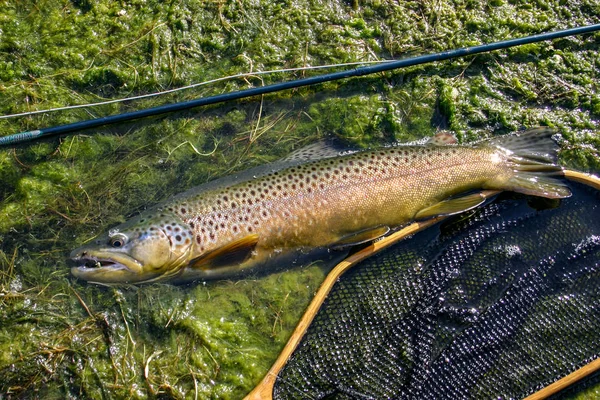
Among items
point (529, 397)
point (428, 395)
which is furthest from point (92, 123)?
point (529, 397)

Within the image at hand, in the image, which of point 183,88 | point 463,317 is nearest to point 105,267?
point 183,88

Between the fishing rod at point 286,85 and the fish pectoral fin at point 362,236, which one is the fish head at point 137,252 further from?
the fish pectoral fin at point 362,236

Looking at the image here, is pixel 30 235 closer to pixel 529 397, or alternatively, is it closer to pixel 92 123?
pixel 92 123

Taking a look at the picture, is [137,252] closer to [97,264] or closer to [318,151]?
[97,264]

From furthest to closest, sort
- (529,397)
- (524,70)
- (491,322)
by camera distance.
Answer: (524,70) < (491,322) < (529,397)

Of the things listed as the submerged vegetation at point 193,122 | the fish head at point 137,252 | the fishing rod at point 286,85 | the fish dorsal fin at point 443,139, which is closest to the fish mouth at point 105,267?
the fish head at point 137,252
